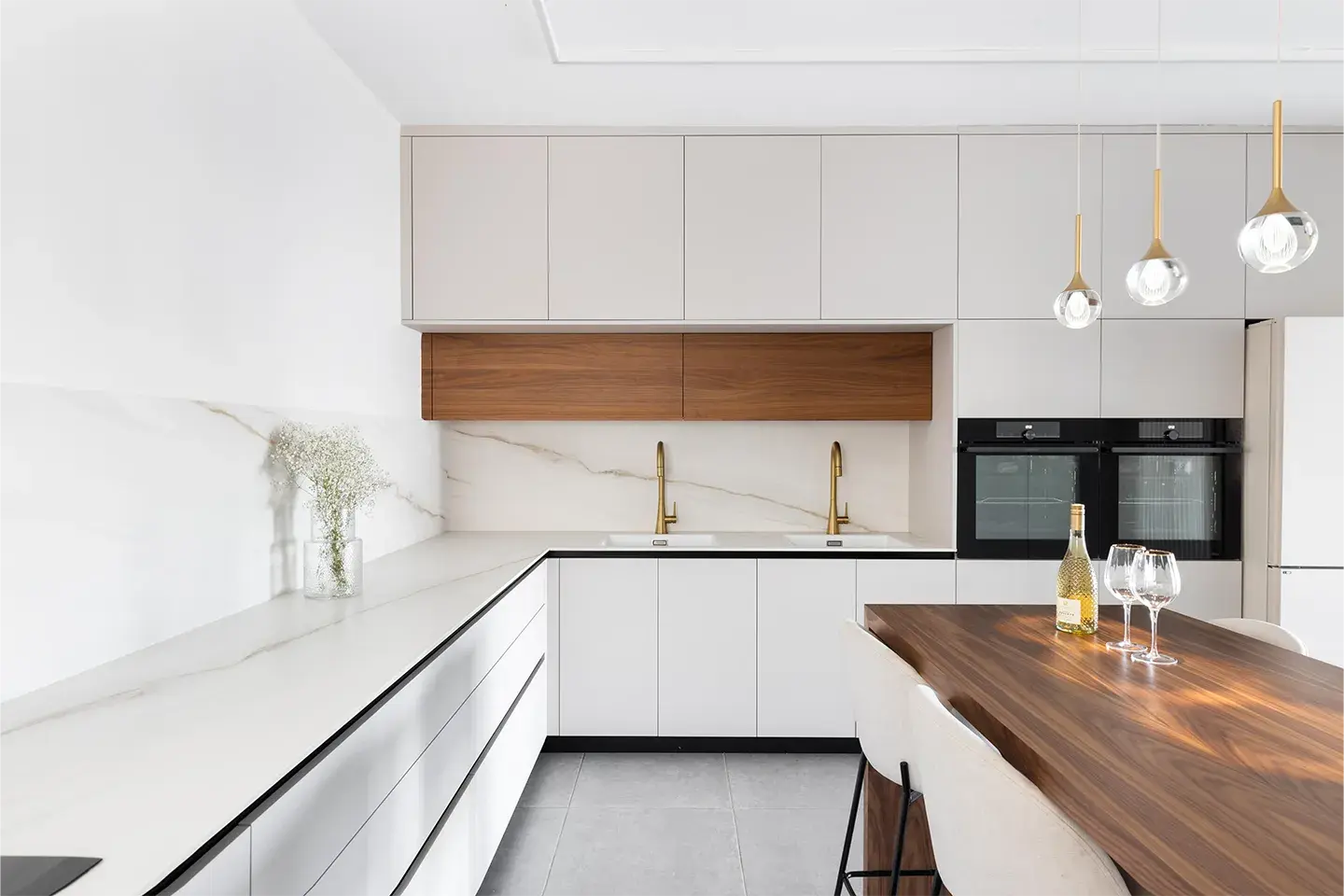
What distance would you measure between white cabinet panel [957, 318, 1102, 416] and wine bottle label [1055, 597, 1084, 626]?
1.50 meters

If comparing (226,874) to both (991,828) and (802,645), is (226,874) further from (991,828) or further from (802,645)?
(802,645)

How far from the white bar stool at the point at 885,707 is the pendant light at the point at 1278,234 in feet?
3.26

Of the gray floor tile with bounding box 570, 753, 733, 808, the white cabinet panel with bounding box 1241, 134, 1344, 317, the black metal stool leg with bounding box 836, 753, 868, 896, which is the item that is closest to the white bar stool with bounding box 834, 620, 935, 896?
the black metal stool leg with bounding box 836, 753, 868, 896

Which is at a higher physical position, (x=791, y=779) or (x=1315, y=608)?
(x=1315, y=608)

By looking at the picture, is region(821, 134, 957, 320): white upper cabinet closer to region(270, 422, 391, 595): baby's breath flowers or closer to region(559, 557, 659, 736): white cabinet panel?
region(559, 557, 659, 736): white cabinet panel

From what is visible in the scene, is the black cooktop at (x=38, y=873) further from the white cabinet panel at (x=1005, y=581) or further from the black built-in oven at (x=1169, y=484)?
the black built-in oven at (x=1169, y=484)

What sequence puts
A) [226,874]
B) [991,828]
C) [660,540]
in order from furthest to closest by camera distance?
[660,540] < [991,828] < [226,874]

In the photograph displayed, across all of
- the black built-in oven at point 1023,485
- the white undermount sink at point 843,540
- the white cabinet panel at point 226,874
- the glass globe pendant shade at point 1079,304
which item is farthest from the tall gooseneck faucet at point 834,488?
the white cabinet panel at point 226,874

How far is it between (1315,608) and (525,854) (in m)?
2.92

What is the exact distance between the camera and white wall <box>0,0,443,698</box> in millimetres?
1424

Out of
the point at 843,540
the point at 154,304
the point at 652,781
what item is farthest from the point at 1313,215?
the point at 154,304

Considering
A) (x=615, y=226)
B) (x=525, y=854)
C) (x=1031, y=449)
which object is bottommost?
(x=525, y=854)

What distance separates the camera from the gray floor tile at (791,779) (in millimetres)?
2928

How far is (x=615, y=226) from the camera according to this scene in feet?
10.9
